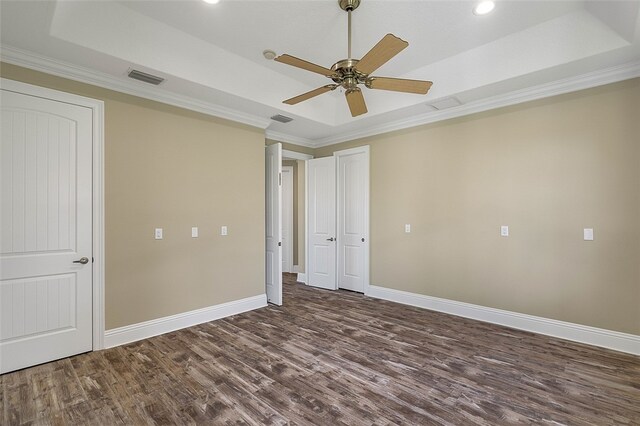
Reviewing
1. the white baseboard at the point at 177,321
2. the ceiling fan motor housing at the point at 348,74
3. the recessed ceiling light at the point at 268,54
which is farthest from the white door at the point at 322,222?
the ceiling fan motor housing at the point at 348,74

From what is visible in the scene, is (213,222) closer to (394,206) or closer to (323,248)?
(323,248)

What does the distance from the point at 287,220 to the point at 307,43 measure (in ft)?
14.9

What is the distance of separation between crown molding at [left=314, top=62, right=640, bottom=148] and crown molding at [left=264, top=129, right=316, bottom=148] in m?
1.22

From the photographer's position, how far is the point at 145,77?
3.11 metres

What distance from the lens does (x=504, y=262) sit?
3.68m

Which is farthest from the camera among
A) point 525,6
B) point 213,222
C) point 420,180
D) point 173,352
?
point 420,180

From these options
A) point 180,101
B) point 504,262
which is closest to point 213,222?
point 180,101

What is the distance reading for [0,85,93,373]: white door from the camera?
8.54ft

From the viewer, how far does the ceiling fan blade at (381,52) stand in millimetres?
1911

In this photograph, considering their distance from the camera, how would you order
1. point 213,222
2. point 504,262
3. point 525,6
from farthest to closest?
point 213,222
point 504,262
point 525,6

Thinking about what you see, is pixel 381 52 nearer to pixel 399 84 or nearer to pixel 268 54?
pixel 399 84

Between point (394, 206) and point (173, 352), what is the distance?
3474 mm

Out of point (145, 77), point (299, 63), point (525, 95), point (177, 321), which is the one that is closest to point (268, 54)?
point (145, 77)

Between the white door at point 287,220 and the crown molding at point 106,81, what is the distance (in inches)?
120
